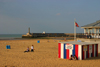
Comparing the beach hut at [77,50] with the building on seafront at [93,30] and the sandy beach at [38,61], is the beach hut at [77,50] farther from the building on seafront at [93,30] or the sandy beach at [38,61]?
the building on seafront at [93,30]

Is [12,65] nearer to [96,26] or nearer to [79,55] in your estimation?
[79,55]

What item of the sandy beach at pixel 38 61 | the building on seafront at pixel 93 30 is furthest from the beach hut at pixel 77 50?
Answer: the building on seafront at pixel 93 30

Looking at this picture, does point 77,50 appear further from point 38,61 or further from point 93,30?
point 93,30

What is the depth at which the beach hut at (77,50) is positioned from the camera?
1123 cm

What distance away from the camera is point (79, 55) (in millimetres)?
11320

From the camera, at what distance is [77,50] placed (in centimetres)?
1127

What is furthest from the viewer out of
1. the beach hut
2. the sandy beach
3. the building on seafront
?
the building on seafront

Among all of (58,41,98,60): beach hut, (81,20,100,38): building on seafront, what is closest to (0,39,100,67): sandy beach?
(58,41,98,60): beach hut

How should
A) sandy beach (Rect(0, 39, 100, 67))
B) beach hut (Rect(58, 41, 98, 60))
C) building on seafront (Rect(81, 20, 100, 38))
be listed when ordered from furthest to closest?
building on seafront (Rect(81, 20, 100, 38)), beach hut (Rect(58, 41, 98, 60)), sandy beach (Rect(0, 39, 100, 67))

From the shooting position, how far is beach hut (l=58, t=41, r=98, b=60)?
36.8 ft

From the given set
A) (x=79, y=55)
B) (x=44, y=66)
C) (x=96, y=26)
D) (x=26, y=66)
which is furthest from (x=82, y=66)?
(x=96, y=26)

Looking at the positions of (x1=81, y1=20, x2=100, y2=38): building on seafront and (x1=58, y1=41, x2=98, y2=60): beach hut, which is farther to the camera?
(x1=81, y1=20, x2=100, y2=38): building on seafront

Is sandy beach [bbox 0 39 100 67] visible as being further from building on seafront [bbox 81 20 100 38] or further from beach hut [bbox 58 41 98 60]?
building on seafront [bbox 81 20 100 38]

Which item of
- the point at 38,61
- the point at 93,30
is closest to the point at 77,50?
the point at 38,61
